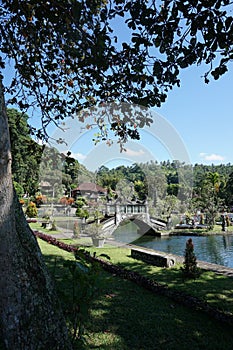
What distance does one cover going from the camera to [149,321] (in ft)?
14.5

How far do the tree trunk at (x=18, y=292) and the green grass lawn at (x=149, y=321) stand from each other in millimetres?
455

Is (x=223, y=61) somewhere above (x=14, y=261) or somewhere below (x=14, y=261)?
above

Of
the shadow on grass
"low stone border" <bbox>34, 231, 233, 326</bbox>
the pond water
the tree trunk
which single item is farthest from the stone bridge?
the tree trunk

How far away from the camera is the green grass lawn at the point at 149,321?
3641mm

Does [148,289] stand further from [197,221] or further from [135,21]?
[197,221]

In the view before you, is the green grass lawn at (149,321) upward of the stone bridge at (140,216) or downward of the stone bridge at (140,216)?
downward

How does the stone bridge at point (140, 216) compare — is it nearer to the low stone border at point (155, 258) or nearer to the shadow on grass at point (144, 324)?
the low stone border at point (155, 258)

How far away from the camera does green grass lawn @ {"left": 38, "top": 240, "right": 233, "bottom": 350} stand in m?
3.64

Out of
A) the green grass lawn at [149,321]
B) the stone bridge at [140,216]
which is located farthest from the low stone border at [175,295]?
the stone bridge at [140,216]

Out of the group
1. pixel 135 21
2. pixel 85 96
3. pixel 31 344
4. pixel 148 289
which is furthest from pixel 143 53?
pixel 148 289

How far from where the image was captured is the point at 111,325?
4.22 metres

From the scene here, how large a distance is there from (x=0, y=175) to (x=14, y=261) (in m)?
0.68

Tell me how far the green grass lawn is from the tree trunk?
46cm

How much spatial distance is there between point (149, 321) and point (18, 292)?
2.94 meters
